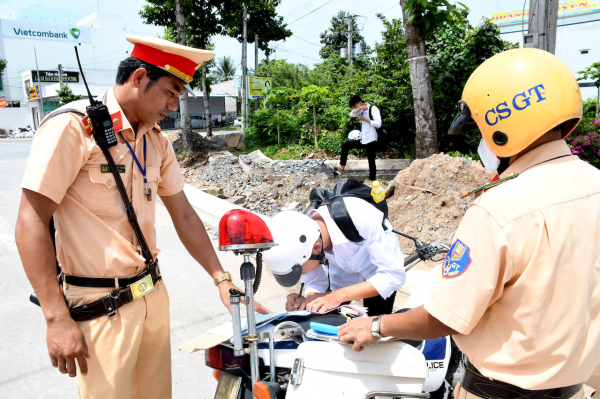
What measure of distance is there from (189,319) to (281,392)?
7.79 ft

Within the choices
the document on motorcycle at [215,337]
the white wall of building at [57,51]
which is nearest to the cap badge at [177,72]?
the document on motorcycle at [215,337]

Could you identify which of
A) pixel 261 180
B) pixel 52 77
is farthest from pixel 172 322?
pixel 52 77

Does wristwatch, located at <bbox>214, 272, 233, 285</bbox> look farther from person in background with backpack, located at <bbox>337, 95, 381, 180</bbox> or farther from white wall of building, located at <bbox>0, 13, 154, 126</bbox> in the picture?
white wall of building, located at <bbox>0, 13, 154, 126</bbox>

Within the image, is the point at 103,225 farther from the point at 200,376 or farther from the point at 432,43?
the point at 432,43

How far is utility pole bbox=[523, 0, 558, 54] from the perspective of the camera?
5281 millimetres

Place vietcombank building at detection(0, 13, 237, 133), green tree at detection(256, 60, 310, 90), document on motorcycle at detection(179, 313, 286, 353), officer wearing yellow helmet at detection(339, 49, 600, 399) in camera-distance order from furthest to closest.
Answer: vietcombank building at detection(0, 13, 237, 133) → green tree at detection(256, 60, 310, 90) → document on motorcycle at detection(179, 313, 286, 353) → officer wearing yellow helmet at detection(339, 49, 600, 399)

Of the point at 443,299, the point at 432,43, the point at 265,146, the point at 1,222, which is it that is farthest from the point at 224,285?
the point at 265,146

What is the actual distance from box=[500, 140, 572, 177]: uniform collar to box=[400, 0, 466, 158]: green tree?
19.8 ft

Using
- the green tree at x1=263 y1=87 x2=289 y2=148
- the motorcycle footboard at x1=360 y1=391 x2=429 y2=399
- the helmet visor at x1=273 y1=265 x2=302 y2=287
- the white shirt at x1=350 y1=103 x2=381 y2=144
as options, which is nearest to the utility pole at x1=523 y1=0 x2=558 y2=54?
the white shirt at x1=350 y1=103 x2=381 y2=144

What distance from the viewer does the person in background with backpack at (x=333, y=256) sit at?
1.99 meters

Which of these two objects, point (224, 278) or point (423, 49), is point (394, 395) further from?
point (423, 49)

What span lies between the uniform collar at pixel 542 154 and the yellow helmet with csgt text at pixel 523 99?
0.12 feet

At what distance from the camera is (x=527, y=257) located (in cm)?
117

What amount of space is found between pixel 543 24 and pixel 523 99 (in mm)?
5050
